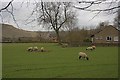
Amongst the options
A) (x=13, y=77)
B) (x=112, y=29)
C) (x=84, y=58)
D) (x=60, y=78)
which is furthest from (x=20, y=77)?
(x=112, y=29)

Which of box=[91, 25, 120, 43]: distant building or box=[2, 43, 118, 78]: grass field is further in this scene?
box=[91, 25, 120, 43]: distant building

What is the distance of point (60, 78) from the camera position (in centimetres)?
1361

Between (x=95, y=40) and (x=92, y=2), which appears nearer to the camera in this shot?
(x=92, y=2)

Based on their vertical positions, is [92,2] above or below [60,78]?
above

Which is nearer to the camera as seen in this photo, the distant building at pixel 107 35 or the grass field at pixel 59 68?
the grass field at pixel 59 68

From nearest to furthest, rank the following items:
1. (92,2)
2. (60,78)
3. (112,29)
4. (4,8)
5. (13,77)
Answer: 1. (92,2)
2. (4,8)
3. (60,78)
4. (13,77)
5. (112,29)

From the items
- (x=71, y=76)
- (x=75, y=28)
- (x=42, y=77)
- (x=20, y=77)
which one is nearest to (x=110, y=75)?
(x=71, y=76)

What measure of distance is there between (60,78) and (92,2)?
9.58 metres

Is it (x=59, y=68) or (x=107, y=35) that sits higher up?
(x=107, y=35)

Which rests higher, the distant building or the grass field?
the distant building

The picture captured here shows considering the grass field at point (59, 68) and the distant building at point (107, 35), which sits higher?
the distant building at point (107, 35)

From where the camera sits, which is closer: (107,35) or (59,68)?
(59,68)

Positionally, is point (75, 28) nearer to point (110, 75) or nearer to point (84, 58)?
point (84, 58)

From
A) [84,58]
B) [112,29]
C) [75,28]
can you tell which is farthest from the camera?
[75,28]
